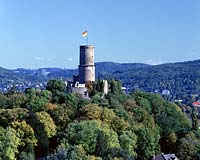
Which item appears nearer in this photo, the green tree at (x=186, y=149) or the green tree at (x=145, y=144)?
the green tree at (x=145, y=144)

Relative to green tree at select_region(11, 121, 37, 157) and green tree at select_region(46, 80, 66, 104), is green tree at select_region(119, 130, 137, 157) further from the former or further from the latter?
green tree at select_region(46, 80, 66, 104)

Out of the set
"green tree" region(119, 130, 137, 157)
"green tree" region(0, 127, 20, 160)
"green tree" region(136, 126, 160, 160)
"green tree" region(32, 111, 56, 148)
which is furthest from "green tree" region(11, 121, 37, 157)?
"green tree" region(136, 126, 160, 160)

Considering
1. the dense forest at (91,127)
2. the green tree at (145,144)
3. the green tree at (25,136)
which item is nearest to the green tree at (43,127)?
the dense forest at (91,127)

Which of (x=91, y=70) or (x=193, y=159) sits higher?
(x=91, y=70)

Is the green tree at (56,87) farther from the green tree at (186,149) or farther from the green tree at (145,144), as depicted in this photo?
the green tree at (186,149)

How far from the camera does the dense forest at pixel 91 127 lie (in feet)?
177

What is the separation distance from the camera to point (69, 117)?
62.4m

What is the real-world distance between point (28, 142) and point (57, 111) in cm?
599

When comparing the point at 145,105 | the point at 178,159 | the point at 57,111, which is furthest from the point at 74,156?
the point at 145,105

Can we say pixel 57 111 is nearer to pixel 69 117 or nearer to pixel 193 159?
pixel 69 117

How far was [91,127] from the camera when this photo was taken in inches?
2183

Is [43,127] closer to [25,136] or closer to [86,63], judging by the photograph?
[25,136]

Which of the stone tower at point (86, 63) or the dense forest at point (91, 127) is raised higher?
the stone tower at point (86, 63)

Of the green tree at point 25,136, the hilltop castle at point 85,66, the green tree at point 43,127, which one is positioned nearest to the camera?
the green tree at point 25,136
